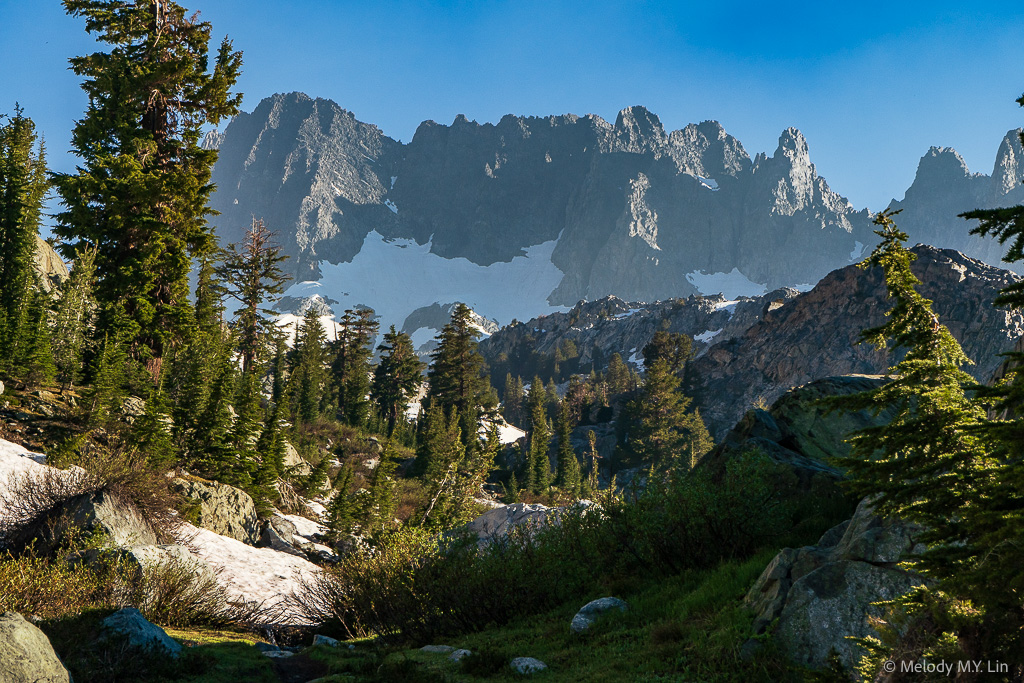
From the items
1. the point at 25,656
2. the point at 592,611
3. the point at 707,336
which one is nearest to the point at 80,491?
the point at 25,656

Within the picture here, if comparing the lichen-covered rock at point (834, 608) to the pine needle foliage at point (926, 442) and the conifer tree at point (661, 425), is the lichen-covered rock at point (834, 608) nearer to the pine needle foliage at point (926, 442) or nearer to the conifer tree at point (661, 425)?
the pine needle foliage at point (926, 442)

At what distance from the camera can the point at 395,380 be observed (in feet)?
200

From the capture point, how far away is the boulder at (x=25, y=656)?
5312 mm

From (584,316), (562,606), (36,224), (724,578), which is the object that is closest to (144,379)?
(36,224)

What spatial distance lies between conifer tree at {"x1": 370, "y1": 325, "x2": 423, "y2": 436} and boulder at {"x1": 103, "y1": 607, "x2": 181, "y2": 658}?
2067 inches

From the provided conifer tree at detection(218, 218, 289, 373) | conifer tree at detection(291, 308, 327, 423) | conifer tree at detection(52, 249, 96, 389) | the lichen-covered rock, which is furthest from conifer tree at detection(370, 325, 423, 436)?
the lichen-covered rock

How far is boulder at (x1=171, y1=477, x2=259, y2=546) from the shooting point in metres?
17.2

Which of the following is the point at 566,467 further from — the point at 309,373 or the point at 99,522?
the point at 99,522

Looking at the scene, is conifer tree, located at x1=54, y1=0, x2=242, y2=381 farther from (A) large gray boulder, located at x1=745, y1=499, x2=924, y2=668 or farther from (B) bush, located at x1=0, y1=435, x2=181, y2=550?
(A) large gray boulder, located at x1=745, y1=499, x2=924, y2=668

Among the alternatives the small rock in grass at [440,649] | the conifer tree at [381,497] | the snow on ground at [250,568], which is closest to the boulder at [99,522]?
the snow on ground at [250,568]

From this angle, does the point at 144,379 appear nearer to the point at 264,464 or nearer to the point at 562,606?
the point at 264,464

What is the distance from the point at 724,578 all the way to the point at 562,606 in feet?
12.0

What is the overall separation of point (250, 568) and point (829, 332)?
87.8 meters

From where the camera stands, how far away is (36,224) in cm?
2252
